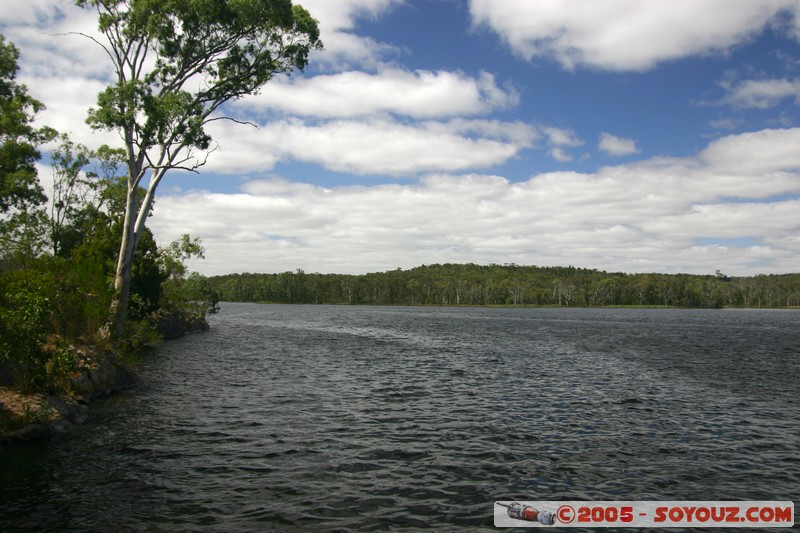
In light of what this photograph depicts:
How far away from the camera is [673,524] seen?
12.3m

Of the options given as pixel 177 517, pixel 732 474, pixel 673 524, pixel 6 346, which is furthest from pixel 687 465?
pixel 6 346

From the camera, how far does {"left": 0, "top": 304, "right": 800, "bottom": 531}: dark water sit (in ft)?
40.5

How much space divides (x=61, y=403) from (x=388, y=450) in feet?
44.6

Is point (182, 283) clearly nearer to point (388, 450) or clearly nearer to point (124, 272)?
point (124, 272)

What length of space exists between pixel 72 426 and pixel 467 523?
15942 millimetres

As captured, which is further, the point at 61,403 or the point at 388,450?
the point at 61,403

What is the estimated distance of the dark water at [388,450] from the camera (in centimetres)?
1234

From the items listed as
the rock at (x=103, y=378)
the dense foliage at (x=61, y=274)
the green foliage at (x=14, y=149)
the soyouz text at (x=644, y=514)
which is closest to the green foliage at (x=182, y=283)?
the dense foliage at (x=61, y=274)

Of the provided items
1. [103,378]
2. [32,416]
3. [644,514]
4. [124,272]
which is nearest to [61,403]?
[32,416]

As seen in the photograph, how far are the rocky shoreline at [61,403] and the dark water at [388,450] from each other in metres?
0.80

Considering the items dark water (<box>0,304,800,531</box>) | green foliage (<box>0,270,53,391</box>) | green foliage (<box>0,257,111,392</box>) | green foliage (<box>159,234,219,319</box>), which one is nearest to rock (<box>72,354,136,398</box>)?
green foliage (<box>0,257,111,392</box>)

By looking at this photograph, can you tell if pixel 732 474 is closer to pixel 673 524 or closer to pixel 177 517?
pixel 673 524

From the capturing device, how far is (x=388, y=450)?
17.1m

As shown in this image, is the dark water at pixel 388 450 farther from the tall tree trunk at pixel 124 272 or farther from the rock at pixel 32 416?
the tall tree trunk at pixel 124 272
